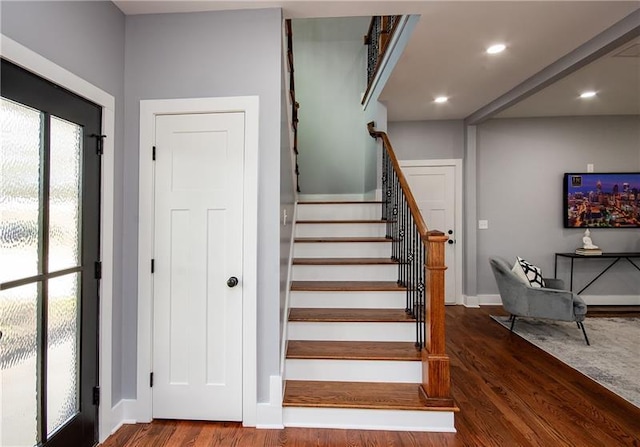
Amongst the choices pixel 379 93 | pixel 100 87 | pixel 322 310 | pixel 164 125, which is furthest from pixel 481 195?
pixel 100 87

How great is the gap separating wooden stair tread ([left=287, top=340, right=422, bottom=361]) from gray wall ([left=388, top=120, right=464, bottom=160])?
3.07 meters

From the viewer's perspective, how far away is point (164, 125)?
2.17 meters

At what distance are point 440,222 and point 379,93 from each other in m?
2.11

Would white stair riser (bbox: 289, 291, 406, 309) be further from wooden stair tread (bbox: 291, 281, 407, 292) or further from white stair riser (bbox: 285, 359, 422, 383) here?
white stair riser (bbox: 285, 359, 422, 383)

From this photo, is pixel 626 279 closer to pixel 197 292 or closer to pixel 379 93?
pixel 379 93

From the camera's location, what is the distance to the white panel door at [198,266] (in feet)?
7.00

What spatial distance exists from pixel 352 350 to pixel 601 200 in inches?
185

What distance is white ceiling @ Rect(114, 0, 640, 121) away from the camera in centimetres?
215

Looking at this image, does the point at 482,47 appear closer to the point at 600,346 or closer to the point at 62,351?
the point at 600,346

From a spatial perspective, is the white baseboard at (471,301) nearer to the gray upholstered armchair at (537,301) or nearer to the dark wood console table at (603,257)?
the gray upholstered armchair at (537,301)

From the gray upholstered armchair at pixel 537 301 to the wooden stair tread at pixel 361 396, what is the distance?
2028 mm

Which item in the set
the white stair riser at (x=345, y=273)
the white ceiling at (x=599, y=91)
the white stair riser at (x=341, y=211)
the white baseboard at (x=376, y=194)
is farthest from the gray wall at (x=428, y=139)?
the white stair riser at (x=345, y=273)

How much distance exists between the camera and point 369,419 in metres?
2.07

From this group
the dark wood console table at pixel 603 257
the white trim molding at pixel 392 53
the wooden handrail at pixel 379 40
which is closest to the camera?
the white trim molding at pixel 392 53
